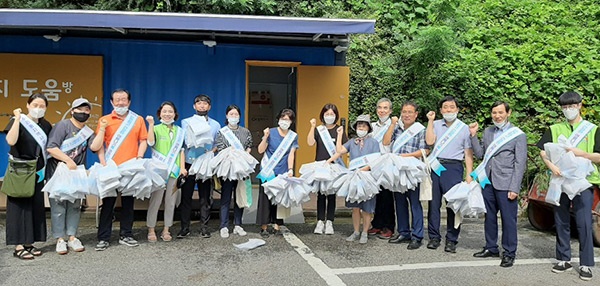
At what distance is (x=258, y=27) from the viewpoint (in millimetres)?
7117

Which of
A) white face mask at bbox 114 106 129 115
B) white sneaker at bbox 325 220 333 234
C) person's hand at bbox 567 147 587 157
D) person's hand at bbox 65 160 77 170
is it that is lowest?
white sneaker at bbox 325 220 333 234

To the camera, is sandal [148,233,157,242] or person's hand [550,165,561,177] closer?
person's hand [550,165,561,177]

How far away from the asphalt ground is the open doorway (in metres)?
4.63

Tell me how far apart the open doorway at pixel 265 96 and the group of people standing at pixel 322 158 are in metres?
4.20

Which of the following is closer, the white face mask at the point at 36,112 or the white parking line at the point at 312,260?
the white parking line at the point at 312,260

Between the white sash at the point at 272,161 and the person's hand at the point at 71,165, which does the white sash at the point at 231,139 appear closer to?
the white sash at the point at 272,161

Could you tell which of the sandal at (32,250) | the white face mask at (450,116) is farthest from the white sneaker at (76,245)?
the white face mask at (450,116)

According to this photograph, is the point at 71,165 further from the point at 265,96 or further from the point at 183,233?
the point at 265,96

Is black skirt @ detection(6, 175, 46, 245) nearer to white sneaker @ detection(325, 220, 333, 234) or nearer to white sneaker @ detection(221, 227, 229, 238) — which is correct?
white sneaker @ detection(221, 227, 229, 238)

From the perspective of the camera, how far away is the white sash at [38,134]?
5203 millimetres

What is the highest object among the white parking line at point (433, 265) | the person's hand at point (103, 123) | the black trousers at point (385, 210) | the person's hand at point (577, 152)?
the person's hand at point (103, 123)

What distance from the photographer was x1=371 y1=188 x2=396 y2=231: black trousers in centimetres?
656

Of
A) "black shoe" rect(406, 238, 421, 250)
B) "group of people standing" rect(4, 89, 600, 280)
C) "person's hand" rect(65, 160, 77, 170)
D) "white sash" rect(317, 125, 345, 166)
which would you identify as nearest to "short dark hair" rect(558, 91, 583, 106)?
"group of people standing" rect(4, 89, 600, 280)

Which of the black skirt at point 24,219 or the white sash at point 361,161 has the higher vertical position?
the white sash at point 361,161
